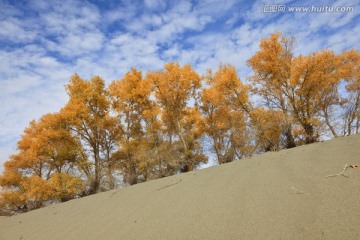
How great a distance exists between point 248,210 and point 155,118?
16654 mm

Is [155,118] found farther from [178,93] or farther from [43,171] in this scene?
[43,171]

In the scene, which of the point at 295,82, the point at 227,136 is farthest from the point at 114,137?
the point at 295,82

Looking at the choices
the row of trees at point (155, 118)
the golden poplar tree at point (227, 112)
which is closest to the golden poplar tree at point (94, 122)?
the row of trees at point (155, 118)

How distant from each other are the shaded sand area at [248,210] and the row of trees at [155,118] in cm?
1128

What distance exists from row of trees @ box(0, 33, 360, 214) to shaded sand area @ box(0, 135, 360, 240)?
1128 centimetres

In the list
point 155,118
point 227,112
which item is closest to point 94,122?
point 155,118

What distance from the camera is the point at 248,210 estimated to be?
1913 millimetres

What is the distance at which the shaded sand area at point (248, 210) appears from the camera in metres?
1.53

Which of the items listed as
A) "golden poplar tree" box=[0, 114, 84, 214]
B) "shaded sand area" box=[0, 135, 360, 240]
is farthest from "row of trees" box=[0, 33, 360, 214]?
"shaded sand area" box=[0, 135, 360, 240]

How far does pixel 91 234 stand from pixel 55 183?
44.0ft

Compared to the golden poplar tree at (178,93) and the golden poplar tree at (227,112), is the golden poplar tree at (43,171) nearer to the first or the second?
the golden poplar tree at (178,93)

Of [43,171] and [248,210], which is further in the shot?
[43,171]

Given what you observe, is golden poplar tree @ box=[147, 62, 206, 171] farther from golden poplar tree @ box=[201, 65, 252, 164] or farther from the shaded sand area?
the shaded sand area

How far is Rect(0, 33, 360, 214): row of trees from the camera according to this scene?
14.5 m
